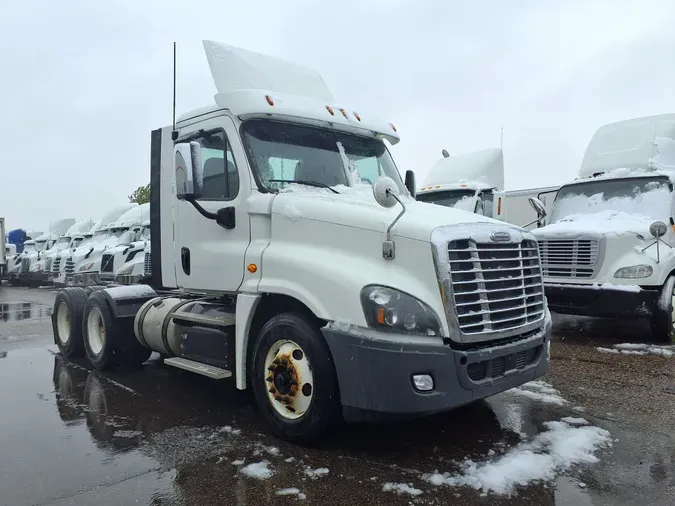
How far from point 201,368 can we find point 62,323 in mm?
3817

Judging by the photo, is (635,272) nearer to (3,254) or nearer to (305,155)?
(305,155)

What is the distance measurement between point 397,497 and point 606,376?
3.93 metres

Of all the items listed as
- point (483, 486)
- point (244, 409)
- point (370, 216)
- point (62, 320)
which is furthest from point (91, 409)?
point (483, 486)

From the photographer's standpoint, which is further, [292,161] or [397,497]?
[292,161]

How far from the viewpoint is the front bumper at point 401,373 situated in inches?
147

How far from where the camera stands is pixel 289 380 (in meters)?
4.29

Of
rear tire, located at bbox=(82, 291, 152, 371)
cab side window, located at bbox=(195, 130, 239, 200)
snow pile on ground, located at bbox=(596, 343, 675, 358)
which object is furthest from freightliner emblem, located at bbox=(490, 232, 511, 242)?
rear tire, located at bbox=(82, 291, 152, 371)

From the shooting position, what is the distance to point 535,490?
356cm

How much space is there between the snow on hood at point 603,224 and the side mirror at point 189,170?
6185 millimetres

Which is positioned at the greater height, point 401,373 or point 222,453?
point 401,373

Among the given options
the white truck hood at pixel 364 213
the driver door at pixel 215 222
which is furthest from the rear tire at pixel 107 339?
the white truck hood at pixel 364 213

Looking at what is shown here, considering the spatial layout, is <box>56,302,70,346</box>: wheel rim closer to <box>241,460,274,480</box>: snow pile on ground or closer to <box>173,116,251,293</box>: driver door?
<box>173,116,251,293</box>: driver door

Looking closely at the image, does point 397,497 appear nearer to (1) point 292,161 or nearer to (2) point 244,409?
(2) point 244,409

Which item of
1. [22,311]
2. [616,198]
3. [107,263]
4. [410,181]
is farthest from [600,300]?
[107,263]
